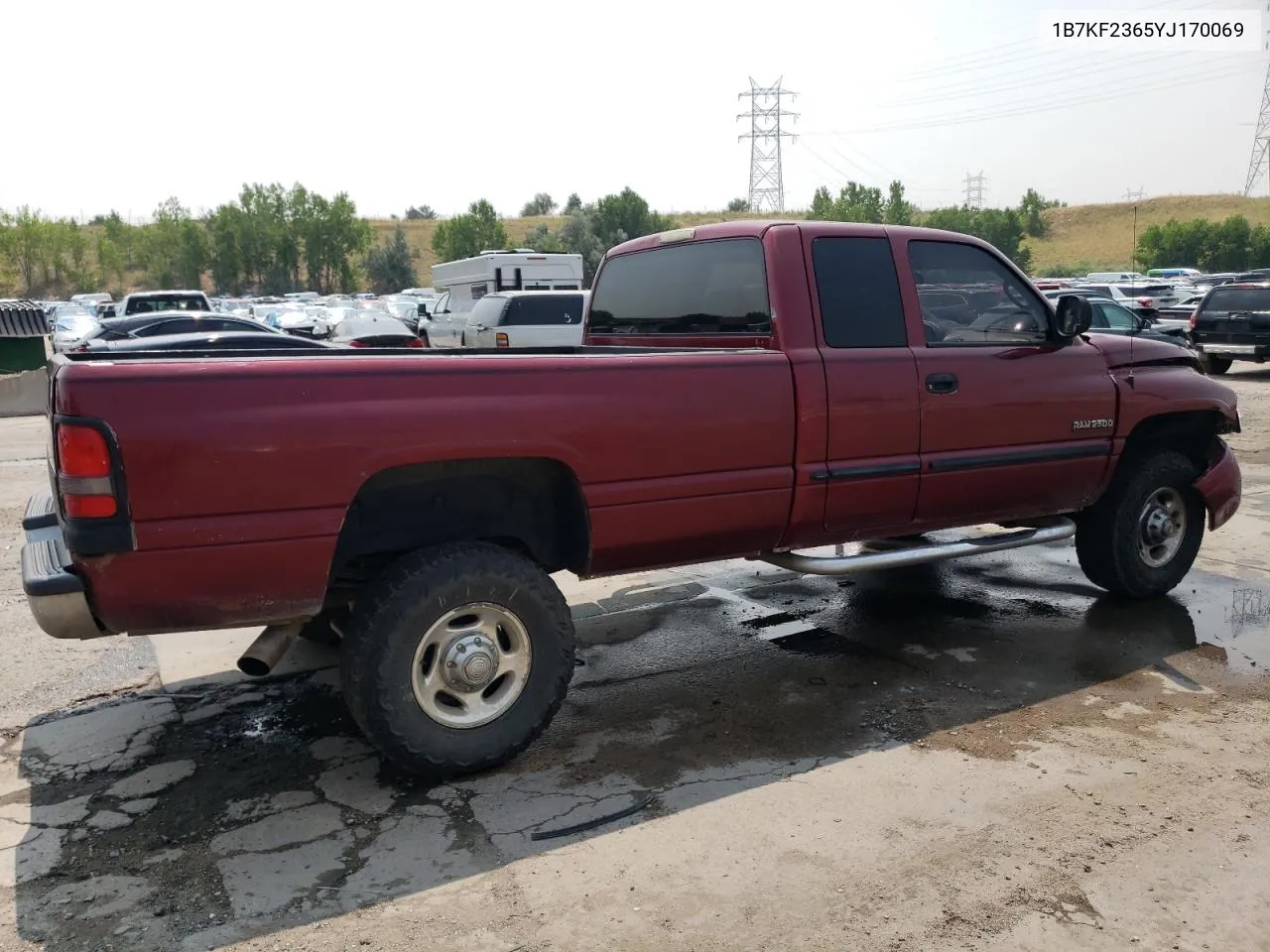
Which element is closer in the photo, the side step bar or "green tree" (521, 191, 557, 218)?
the side step bar

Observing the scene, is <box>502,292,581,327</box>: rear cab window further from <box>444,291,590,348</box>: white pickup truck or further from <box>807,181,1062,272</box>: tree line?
<box>807,181,1062,272</box>: tree line

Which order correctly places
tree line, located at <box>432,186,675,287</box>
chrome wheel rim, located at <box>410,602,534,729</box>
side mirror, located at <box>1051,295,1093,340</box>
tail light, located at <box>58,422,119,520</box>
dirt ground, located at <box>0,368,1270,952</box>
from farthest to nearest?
tree line, located at <box>432,186,675,287</box> → side mirror, located at <box>1051,295,1093,340</box> → chrome wheel rim, located at <box>410,602,534,729</box> → tail light, located at <box>58,422,119,520</box> → dirt ground, located at <box>0,368,1270,952</box>

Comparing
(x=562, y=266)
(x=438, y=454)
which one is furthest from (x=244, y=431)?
(x=562, y=266)

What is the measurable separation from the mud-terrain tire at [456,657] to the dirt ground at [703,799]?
0.20 metres

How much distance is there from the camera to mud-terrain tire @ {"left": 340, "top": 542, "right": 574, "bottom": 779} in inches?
138

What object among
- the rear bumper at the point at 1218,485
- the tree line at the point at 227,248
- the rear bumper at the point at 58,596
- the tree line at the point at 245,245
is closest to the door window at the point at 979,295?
the rear bumper at the point at 1218,485

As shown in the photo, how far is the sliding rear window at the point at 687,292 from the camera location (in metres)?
4.56

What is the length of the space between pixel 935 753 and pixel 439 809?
190 centimetres

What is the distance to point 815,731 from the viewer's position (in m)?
4.13

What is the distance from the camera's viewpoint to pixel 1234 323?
1877 cm

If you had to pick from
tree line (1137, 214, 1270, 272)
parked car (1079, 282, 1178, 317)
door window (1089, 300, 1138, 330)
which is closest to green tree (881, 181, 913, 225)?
tree line (1137, 214, 1270, 272)

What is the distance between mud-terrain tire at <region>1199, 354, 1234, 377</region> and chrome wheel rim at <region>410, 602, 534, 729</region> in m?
19.6

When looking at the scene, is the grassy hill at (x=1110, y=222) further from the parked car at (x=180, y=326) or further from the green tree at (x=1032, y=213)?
the parked car at (x=180, y=326)

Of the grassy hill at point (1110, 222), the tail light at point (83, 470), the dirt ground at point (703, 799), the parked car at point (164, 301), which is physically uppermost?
the grassy hill at point (1110, 222)
